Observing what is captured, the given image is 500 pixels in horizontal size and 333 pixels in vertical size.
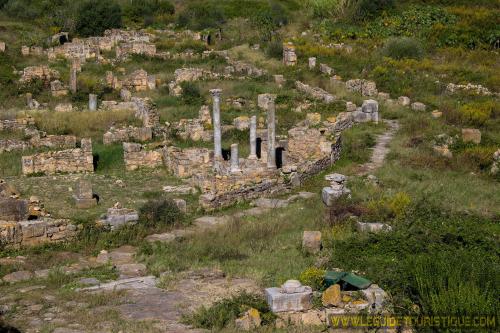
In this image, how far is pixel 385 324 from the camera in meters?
10.3

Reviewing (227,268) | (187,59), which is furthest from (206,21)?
(227,268)

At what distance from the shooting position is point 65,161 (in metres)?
22.2

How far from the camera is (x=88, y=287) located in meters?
12.2

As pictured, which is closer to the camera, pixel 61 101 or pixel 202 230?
pixel 202 230

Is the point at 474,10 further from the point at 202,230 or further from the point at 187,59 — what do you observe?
the point at 202,230

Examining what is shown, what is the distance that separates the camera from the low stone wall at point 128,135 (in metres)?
25.0

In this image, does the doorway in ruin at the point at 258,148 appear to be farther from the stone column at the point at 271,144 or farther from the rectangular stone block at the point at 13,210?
the rectangular stone block at the point at 13,210

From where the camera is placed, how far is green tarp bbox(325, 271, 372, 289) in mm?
11266

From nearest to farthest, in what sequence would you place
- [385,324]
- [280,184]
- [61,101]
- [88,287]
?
[385,324], [88,287], [280,184], [61,101]

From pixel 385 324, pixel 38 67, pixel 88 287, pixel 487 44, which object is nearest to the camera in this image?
pixel 385 324

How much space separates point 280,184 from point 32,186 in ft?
21.3

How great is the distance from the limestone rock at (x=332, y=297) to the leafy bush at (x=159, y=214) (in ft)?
20.0

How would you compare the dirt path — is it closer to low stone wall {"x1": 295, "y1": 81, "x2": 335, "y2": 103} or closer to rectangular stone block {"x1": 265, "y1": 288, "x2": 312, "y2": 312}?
low stone wall {"x1": 295, "y1": 81, "x2": 335, "y2": 103}

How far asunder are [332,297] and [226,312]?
151 cm
